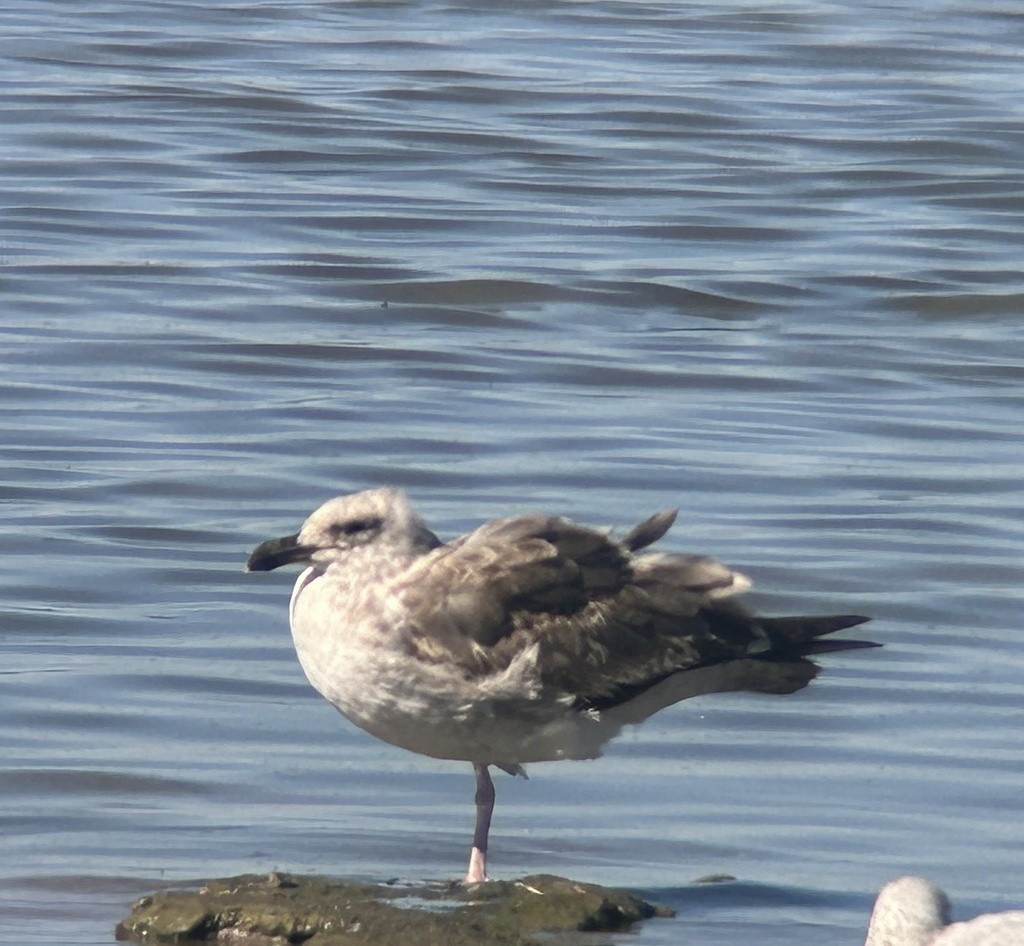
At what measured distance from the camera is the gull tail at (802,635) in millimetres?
7277

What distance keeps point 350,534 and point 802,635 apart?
143cm

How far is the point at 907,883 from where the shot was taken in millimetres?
5789

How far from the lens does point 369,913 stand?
620 cm

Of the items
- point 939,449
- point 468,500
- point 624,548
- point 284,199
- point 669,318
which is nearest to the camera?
point 624,548

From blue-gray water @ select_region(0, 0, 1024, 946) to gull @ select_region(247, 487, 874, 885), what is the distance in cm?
51

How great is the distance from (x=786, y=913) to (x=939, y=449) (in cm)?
568

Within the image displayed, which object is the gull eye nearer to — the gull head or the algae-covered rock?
the gull head

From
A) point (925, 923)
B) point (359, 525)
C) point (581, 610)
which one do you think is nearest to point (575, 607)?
point (581, 610)

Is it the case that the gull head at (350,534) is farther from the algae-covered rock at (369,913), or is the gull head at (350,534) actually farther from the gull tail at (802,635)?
the gull tail at (802,635)

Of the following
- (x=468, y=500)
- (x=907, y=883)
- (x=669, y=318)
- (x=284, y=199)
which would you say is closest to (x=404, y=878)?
(x=907, y=883)

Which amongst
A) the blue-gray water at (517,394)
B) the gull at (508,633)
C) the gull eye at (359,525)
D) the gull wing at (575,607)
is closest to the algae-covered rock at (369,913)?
the blue-gray water at (517,394)

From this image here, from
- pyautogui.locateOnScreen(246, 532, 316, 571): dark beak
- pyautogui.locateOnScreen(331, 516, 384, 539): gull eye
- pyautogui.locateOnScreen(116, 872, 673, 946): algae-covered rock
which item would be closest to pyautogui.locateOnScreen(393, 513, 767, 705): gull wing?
pyautogui.locateOnScreen(331, 516, 384, 539): gull eye

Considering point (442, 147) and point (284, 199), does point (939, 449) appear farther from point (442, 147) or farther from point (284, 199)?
point (442, 147)

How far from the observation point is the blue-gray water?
750cm
